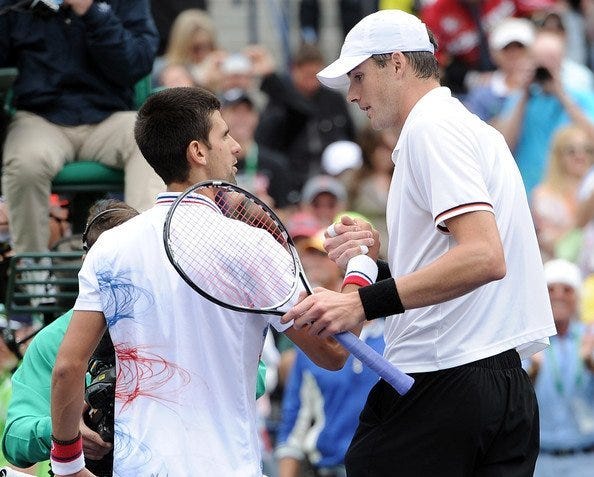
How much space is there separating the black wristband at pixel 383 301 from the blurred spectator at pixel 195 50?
7542mm

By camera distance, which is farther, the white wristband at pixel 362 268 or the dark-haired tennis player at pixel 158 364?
the white wristband at pixel 362 268

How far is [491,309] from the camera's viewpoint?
4.92m

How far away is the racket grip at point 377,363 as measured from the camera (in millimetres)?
4695

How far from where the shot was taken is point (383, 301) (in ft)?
15.4

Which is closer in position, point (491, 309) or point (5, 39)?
point (491, 309)

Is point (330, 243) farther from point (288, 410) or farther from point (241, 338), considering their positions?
point (288, 410)

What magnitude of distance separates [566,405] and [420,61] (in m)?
4.42

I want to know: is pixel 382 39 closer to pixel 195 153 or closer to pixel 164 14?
pixel 195 153

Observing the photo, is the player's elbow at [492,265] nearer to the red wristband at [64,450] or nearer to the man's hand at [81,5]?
the red wristband at [64,450]

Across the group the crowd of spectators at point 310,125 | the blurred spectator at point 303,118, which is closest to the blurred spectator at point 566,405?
the crowd of spectators at point 310,125

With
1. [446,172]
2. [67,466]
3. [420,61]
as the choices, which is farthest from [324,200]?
[67,466]

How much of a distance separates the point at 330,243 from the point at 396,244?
0.73ft

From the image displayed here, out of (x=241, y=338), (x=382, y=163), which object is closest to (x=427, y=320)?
(x=241, y=338)

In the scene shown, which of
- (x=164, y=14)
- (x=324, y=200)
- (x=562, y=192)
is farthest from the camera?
(x=164, y=14)
